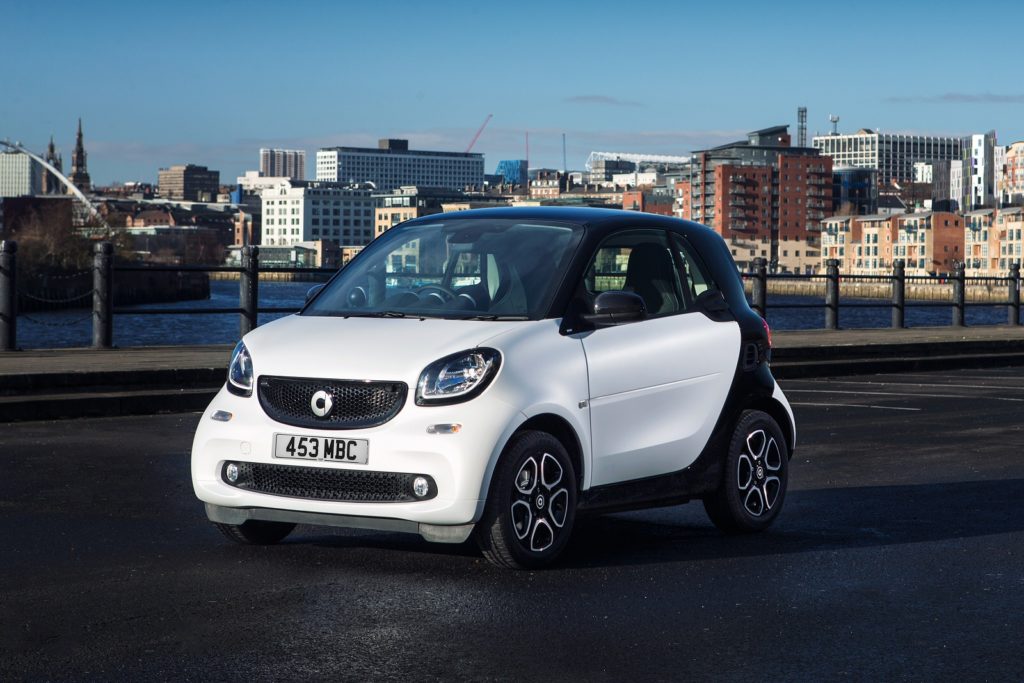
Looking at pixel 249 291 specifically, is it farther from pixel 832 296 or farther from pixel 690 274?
pixel 690 274

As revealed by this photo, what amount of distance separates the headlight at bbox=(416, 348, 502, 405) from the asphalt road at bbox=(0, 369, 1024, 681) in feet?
2.54

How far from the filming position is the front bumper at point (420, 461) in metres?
6.36

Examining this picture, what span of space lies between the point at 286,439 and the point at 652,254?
2.29 m

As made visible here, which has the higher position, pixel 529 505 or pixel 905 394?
pixel 529 505

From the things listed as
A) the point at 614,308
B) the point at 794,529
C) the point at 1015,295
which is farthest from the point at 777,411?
the point at 1015,295

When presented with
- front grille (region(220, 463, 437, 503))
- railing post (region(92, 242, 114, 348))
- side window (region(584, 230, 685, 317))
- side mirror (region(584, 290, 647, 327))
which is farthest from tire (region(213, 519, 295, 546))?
railing post (region(92, 242, 114, 348))

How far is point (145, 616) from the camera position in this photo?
18.7ft

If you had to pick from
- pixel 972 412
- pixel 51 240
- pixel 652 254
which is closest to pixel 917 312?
pixel 51 240

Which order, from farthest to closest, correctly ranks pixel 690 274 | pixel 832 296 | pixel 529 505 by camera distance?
1. pixel 832 296
2. pixel 690 274
3. pixel 529 505

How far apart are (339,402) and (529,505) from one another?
0.92m

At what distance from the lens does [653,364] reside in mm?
7402

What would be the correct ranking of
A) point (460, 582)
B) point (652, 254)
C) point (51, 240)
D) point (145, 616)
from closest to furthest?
1. point (145, 616)
2. point (460, 582)
3. point (652, 254)
4. point (51, 240)

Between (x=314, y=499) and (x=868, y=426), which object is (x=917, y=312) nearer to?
(x=868, y=426)

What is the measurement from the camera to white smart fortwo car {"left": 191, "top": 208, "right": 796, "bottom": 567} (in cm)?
644
